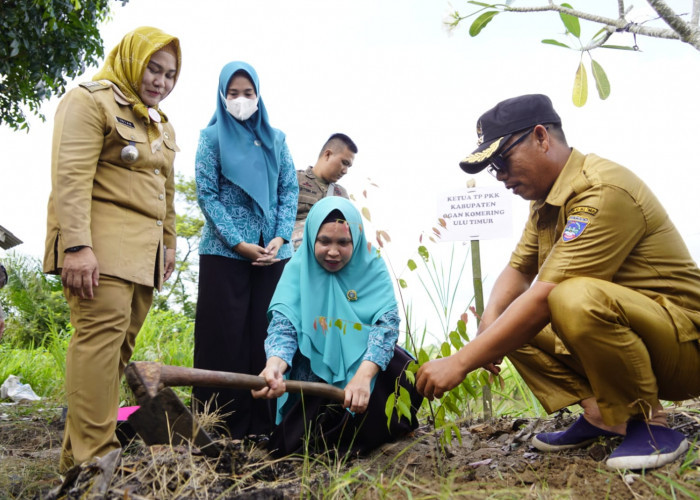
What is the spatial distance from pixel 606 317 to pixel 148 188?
6.15 ft

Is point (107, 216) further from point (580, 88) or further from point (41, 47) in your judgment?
point (41, 47)

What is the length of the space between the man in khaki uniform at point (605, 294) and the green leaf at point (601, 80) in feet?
1.11

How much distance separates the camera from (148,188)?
7.98 feet

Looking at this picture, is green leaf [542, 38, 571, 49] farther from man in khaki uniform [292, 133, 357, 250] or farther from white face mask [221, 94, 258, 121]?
man in khaki uniform [292, 133, 357, 250]

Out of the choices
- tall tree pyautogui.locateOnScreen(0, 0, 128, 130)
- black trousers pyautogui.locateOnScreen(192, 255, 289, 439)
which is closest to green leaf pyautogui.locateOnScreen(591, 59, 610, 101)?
black trousers pyautogui.locateOnScreen(192, 255, 289, 439)

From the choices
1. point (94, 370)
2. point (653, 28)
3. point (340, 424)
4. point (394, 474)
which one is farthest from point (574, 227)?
point (94, 370)

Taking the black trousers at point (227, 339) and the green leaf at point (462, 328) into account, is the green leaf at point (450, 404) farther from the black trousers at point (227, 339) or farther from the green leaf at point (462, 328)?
the black trousers at point (227, 339)

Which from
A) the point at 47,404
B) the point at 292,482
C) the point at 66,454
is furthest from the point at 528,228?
the point at 47,404

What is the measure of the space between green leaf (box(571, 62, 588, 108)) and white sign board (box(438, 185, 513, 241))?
1.85 m

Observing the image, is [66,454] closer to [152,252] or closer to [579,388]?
[152,252]

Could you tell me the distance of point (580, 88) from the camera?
5.65 ft

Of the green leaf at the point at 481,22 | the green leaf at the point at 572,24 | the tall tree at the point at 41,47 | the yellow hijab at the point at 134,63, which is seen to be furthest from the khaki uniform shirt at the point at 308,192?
the tall tree at the point at 41,47

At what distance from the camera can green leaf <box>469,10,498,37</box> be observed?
1.75 meters

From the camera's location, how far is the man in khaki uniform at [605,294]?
1.86 metres
